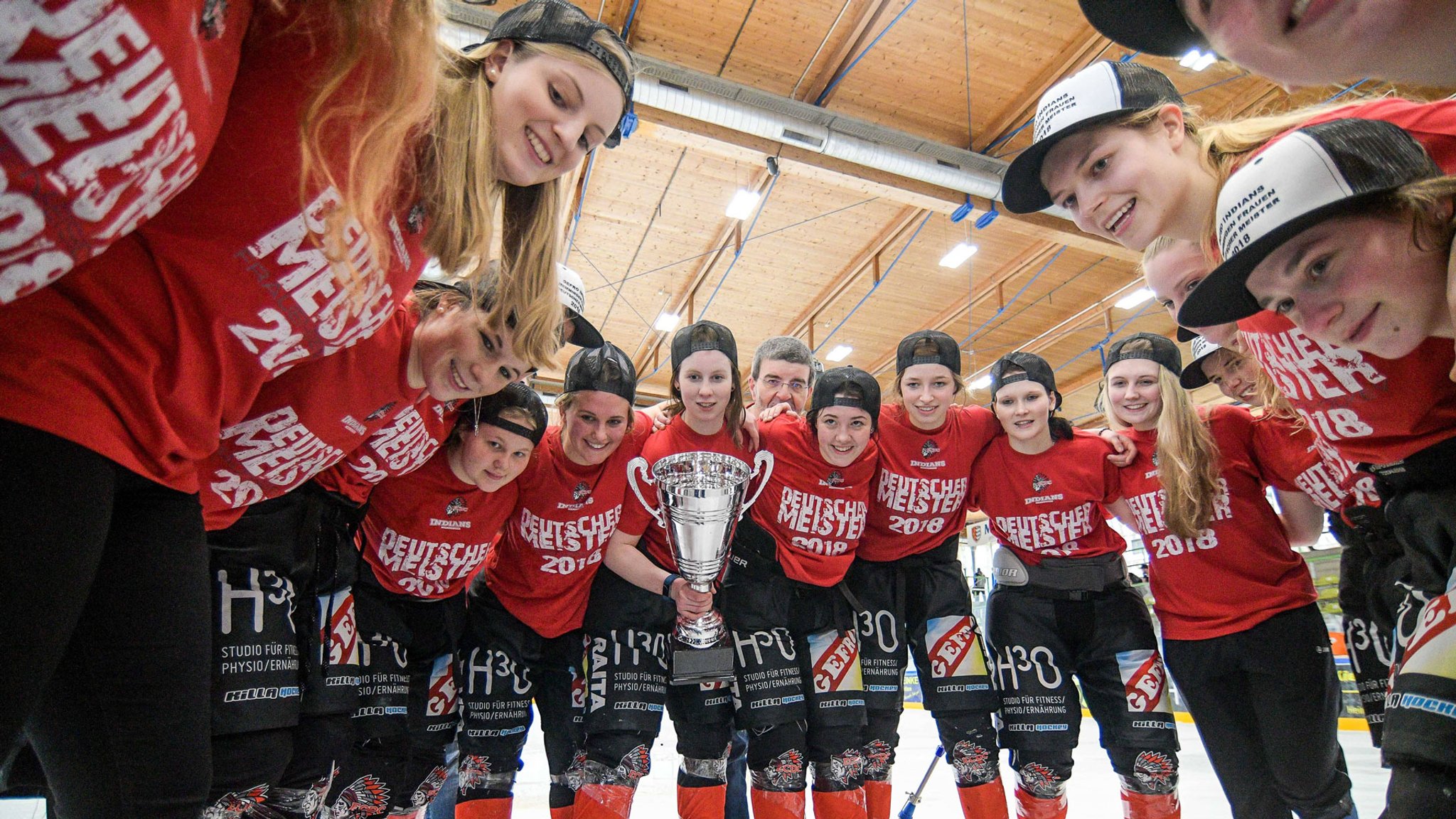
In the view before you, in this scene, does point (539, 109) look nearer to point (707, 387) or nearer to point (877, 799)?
point (707, 387)

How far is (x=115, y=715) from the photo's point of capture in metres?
0.82

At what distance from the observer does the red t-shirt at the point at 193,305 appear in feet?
2.23

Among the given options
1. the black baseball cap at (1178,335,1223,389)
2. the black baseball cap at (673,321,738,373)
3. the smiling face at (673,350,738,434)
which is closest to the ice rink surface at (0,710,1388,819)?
the black baseball cap at (1178,335,1223,389)

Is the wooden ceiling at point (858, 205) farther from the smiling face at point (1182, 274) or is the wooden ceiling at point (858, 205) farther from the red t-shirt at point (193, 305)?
the red t-shirt at point (193, 305)

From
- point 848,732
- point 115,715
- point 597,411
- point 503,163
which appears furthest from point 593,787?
point 503,163

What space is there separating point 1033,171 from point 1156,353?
1.29 meters

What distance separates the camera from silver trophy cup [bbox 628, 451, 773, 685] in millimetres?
2119

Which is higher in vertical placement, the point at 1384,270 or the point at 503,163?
the point at 503,163

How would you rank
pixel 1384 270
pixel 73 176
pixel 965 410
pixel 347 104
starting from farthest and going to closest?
pixel 965 410
pixel 1384 270
pixel 347 104
pixel 73 176

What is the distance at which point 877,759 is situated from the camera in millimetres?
2521

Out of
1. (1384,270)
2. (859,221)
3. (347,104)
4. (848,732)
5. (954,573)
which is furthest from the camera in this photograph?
(859,221)

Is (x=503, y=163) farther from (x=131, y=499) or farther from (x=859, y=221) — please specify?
(x=859, y=221)

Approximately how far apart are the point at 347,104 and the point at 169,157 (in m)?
0.20

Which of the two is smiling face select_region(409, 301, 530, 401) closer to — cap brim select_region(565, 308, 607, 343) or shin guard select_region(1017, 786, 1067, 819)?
cap brim select_region(565, 308, 607, 343)
